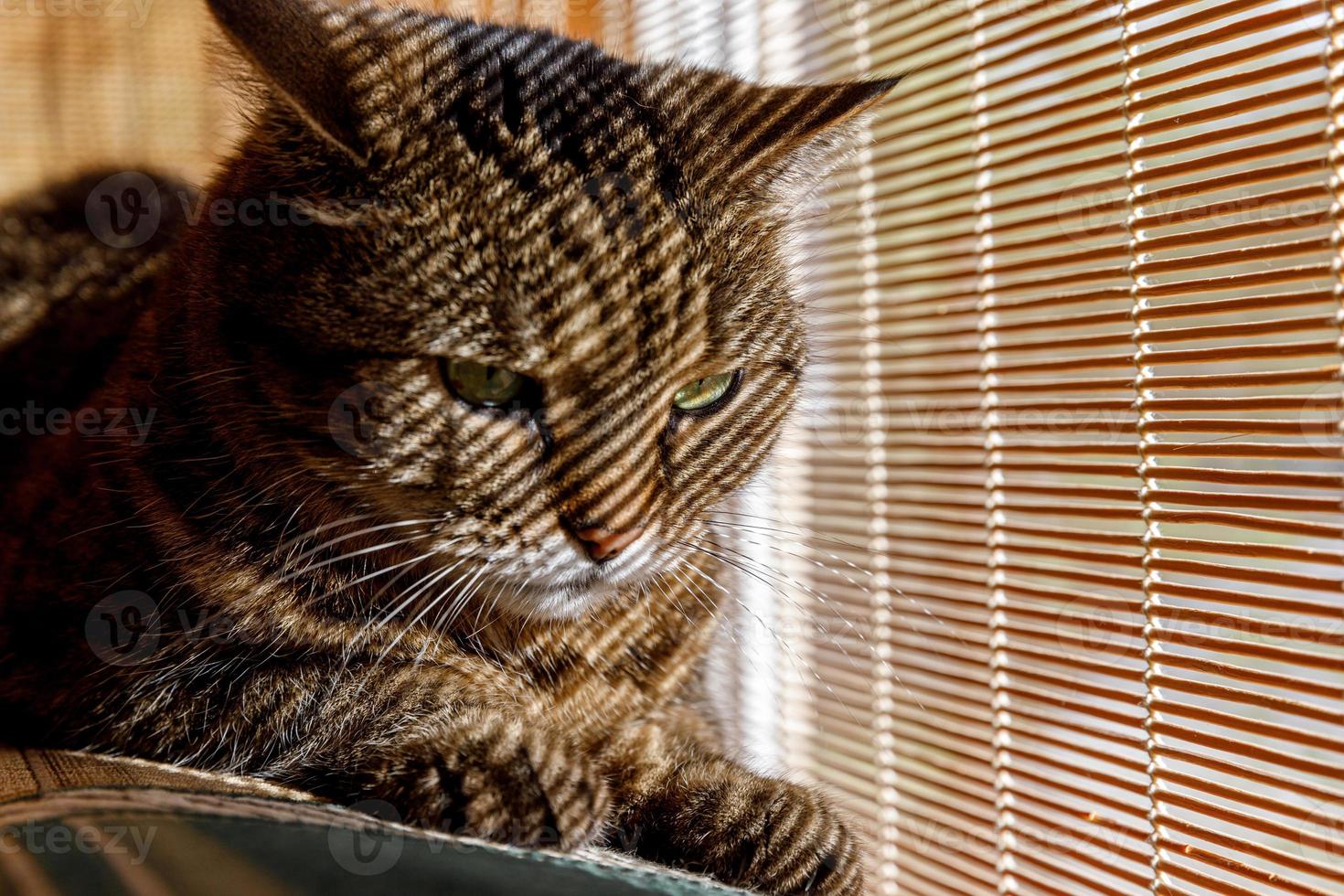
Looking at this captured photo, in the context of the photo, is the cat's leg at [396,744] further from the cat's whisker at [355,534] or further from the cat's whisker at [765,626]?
the cat's whisker at [765,626]

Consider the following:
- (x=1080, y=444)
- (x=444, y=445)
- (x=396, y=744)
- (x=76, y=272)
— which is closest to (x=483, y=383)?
(x=444, y=445)

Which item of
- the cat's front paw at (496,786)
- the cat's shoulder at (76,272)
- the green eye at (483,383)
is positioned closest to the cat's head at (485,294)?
the green eye at (483,383)

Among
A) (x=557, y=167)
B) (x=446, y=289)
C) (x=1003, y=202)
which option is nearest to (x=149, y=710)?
(x=446, y=289)

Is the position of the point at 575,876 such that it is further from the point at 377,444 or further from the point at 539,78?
the point at 539,78

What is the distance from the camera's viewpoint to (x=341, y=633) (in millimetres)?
739

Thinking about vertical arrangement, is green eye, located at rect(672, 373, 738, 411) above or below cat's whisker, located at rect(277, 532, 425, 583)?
above

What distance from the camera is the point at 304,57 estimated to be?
678 mm

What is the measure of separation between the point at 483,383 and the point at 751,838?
0.42m

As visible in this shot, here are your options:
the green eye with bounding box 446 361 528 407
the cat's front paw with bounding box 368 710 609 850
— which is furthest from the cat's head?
the cat's front paw with bounding box 368 710 609 850

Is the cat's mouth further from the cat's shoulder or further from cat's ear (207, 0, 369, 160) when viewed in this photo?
the cat's shoulder

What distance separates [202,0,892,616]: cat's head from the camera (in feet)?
2.17

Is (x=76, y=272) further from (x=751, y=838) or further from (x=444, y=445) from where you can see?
(x=751, y=838)

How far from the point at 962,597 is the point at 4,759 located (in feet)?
2.88

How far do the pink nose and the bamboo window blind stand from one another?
0.20 metres
